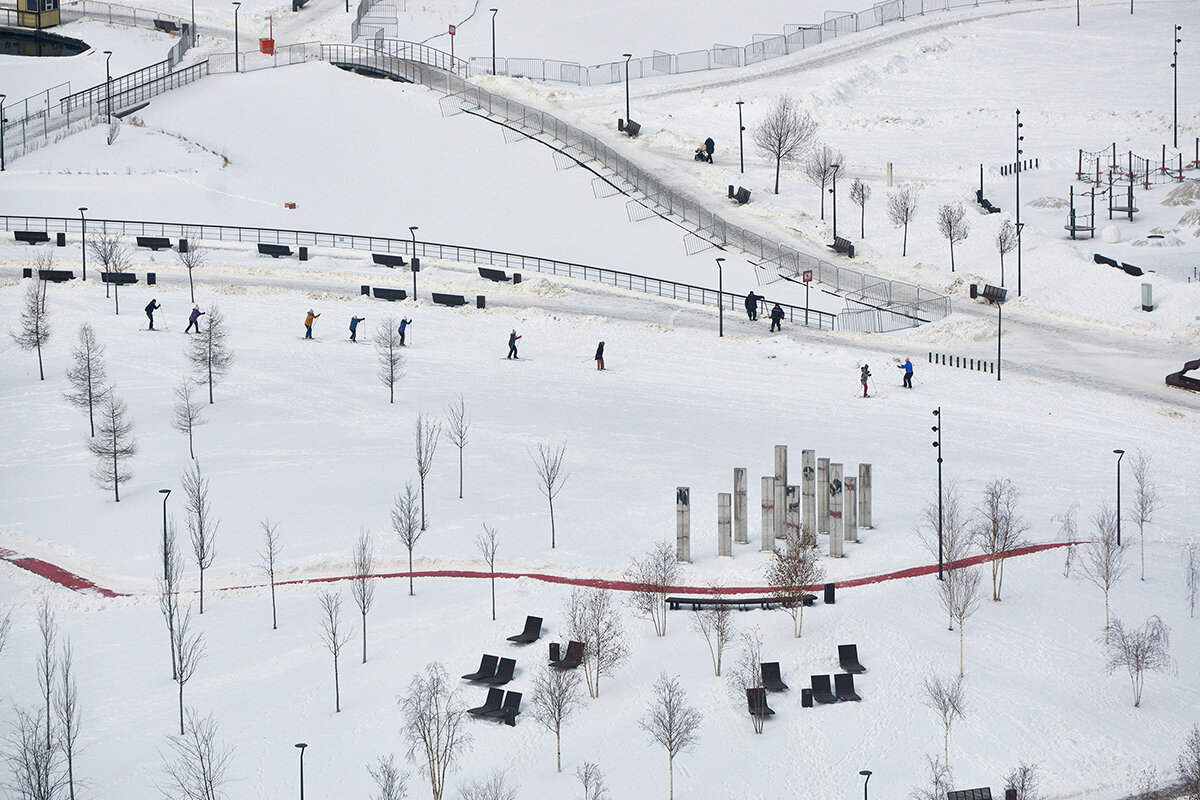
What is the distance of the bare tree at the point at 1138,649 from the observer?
126 ft

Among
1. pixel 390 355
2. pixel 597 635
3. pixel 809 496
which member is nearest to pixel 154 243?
pixel 390 355

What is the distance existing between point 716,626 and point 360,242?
134 ft

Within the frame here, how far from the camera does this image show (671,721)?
1417 inches

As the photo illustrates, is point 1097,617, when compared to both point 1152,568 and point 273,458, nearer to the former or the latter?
point 1152,568

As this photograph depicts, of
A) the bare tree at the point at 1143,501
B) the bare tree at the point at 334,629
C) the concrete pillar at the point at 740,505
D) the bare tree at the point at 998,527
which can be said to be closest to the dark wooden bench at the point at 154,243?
the bare tree at the point at 334,629

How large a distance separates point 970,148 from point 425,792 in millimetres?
64265

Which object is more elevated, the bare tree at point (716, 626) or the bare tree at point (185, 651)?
the bare tree at point (716, 626)

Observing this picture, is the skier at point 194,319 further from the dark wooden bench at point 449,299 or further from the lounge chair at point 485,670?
the lounge chair at point 485,670

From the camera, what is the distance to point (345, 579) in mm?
45219

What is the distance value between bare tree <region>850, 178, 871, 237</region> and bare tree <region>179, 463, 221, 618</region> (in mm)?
37572

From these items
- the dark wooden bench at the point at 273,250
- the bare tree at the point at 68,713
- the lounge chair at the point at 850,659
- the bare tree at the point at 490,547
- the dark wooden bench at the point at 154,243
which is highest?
the dark wooden bench at the point at 154,243

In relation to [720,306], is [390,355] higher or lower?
lower

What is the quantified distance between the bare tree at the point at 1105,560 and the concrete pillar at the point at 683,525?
982cm

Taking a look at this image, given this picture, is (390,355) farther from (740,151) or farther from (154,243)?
(740,151)
